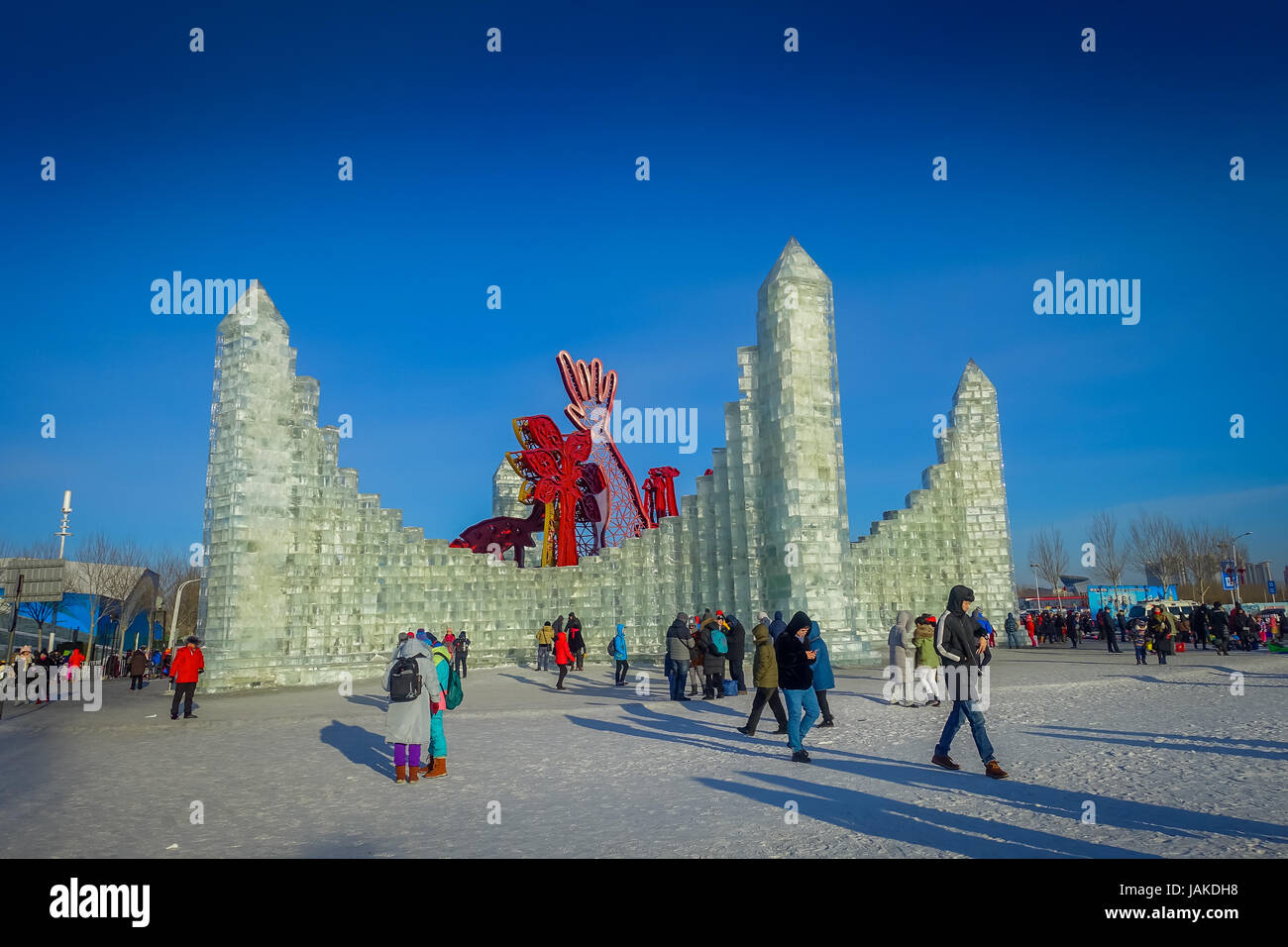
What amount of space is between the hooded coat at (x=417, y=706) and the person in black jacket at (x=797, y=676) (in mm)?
4273

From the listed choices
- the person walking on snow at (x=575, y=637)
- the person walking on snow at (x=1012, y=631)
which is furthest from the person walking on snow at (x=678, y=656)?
the person walking on snow at (x=1012, y=631)

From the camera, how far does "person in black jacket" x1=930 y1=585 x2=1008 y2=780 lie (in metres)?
8.98

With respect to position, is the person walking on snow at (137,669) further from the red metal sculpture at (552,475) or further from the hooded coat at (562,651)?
the hooded coat at (562,651)

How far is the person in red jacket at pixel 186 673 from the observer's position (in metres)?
16.9

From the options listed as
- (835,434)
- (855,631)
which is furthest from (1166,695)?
(835,434)

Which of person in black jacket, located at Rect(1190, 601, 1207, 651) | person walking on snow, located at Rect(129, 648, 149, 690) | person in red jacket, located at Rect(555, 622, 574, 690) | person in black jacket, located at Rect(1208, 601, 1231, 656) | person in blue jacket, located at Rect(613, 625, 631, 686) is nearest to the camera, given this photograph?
person in red jacket, located at Rect(555, 622, 574, 690)

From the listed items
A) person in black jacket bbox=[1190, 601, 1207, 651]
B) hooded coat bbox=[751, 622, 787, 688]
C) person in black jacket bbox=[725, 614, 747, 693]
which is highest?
hooded coat bbox=[751, 622, 787, 688]

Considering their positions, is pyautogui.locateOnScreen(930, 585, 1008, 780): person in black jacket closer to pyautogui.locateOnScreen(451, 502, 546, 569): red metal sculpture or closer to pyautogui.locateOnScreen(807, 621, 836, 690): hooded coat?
pyautogui.locateOnScreen(807, 621, 836, 690): hooded coat

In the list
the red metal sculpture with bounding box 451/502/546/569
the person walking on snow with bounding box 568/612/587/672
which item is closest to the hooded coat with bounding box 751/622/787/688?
the person walking on snow with bounding box 568/612/587/672

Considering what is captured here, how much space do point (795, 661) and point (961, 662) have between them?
2148mm

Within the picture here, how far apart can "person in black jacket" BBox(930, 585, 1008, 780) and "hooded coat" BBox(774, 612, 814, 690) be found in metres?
1.73

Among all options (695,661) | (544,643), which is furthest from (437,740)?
(544,643)
